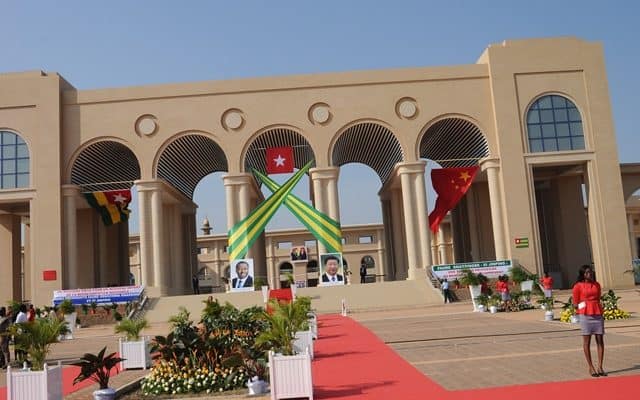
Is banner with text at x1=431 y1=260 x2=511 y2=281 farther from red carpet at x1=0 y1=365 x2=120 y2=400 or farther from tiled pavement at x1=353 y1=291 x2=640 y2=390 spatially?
red carpet at x1=0 y1=365 x2=120 y2=400

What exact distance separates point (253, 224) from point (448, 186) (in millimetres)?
10902

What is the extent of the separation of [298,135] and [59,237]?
45.3ft

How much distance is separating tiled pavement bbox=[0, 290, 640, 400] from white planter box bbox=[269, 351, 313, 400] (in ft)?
3.19

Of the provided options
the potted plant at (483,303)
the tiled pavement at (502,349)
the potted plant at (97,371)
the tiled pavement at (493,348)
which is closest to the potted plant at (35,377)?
the potted plant at (97,371)

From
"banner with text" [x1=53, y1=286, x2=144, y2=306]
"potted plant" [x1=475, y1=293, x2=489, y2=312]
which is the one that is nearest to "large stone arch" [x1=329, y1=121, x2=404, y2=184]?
"banner with text" [x1=53, y1=286, x2=144, y2=306]

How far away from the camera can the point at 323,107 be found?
1428 inches

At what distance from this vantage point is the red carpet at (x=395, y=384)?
818 centimetres

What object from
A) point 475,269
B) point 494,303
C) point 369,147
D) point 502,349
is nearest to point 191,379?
point 502,349

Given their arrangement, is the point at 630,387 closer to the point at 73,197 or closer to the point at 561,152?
the point at 561,152

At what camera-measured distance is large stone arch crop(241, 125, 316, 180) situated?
36.1 metres

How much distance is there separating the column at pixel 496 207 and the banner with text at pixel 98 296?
18.5 meters

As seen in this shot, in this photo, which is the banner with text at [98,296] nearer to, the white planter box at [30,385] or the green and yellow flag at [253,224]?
the green and yellow flag at [253,224]

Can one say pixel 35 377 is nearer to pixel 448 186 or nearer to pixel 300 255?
pixel 448 186

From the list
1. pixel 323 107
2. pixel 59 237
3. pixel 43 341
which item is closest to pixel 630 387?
pixel 43 341
